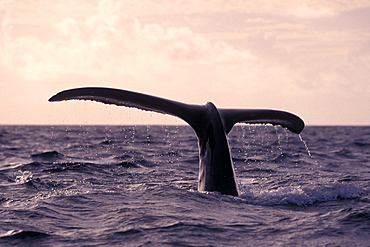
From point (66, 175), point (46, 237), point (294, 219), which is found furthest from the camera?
point (66, 175)

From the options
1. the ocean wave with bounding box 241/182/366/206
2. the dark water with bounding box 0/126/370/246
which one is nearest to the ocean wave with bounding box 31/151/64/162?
the dark water with bounding box 0/126/370/246

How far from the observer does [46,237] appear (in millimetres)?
6258

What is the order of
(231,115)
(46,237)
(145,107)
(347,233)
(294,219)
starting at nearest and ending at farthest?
(46,237) < (347,233) < (294,219) < (145,107) < (231,115)

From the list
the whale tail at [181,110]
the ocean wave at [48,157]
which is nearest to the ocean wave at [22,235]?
the whale tail at [181,110]

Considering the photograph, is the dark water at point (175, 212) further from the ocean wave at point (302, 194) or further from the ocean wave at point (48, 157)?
the ocean wave at point (48, 157)

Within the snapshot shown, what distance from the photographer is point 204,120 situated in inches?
333

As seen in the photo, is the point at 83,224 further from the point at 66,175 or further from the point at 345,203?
the point at 66,175

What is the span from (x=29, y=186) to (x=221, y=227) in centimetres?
534

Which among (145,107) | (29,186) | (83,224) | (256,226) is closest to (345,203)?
(256,226)

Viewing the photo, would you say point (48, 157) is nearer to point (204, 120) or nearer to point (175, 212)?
point (204, 120)

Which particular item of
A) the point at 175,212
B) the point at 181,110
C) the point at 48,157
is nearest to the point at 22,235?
the point at 175,212

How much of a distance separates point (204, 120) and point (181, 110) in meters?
0.38

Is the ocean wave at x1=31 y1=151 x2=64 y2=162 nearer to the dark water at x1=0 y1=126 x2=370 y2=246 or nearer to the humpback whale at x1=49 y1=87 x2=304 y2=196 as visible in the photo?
the dark water at x1=0 y1=126 x2=370 y2=246

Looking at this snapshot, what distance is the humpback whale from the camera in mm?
7789
